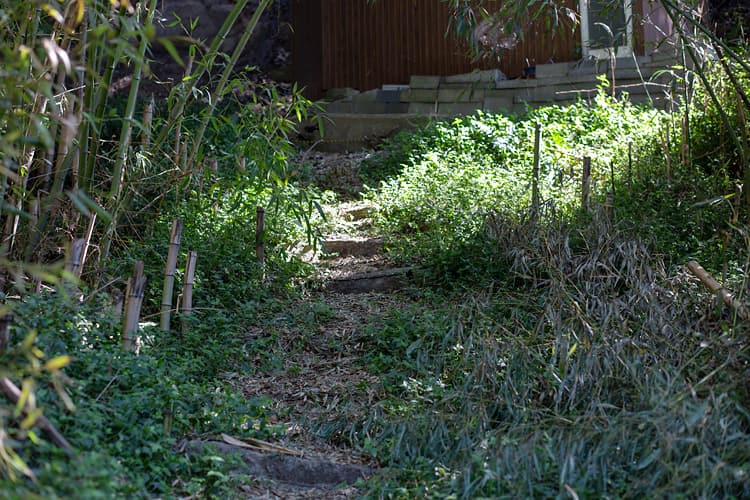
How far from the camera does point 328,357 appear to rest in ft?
15.7

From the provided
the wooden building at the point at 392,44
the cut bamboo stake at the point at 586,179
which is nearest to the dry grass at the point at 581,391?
the cut bamboo stake at the point at 586,179

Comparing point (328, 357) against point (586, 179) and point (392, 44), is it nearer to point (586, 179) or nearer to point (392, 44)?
point (586, 179)

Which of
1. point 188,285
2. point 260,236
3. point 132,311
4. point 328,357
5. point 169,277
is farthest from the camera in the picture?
point 260,236

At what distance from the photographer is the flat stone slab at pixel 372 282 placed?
570cm

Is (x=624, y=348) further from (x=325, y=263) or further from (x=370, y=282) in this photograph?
(x=325, y=263)

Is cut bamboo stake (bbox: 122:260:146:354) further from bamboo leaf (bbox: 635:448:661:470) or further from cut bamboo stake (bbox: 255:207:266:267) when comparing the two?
bamboo leaf (bbox: 635:448:661:470)

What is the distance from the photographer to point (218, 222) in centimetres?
563

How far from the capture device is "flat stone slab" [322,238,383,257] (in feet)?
20.6

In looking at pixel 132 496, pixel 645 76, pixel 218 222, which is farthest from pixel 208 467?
pixel 645 76

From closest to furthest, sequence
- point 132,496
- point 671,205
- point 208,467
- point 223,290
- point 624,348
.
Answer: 1. point 132,496
2. point 208,467
3. point 624,348
4. point 223,290
5. point 671,205

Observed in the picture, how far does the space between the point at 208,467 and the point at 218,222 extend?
2642mm

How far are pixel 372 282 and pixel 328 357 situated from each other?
108 centimetres

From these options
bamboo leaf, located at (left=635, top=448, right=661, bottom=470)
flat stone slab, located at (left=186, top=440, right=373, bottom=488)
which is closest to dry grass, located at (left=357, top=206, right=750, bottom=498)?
bamboo leaf, located at (left=635, top=448, right=661, bottom=470)

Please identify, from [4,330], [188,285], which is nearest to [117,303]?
[188,285]
